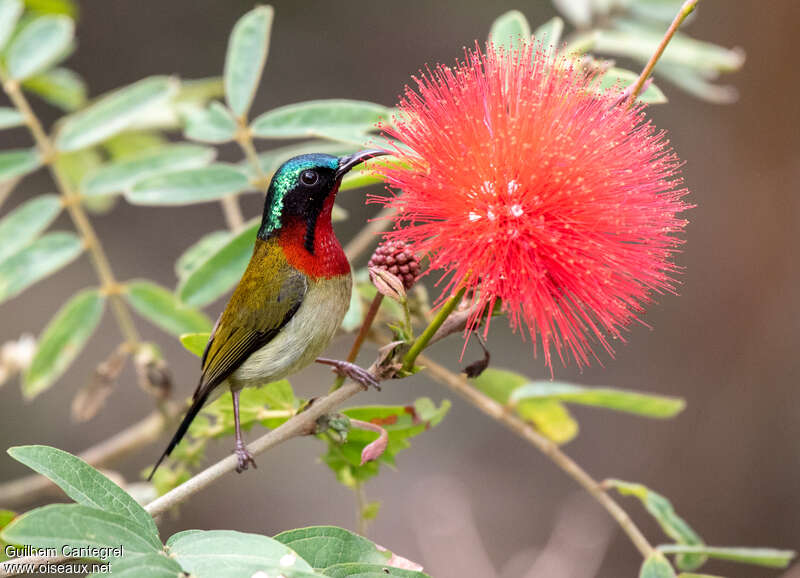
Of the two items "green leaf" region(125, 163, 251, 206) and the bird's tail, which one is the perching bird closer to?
the bird's tail

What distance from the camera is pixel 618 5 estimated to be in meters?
2.46

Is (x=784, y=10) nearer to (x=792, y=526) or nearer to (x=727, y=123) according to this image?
(x=727, y=123)

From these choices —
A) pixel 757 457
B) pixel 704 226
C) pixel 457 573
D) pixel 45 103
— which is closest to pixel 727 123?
pixel 704 226

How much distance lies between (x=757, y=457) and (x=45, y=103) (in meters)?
4.32

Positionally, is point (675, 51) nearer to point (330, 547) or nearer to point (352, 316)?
point (352, 316)

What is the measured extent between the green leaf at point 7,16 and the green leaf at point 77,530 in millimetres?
1398

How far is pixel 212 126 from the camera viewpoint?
1.90 meters

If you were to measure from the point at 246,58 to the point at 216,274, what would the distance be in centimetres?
51

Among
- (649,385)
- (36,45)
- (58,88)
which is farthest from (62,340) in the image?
(649,385)

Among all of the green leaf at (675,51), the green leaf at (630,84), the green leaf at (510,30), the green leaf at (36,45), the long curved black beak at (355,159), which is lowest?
the long curved black beak at (355,159)

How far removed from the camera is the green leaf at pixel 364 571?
113 cm

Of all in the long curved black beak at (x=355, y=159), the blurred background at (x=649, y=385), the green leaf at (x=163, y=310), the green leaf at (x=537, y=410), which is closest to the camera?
the long curved black beak at (x=355, y=159)

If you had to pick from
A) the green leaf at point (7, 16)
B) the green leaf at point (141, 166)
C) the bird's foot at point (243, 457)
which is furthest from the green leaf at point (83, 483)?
the green leaf at point (7, 16)

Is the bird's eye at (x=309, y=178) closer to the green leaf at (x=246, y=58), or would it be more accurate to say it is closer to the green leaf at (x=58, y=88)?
the green leaf at (x=246, y=58)
